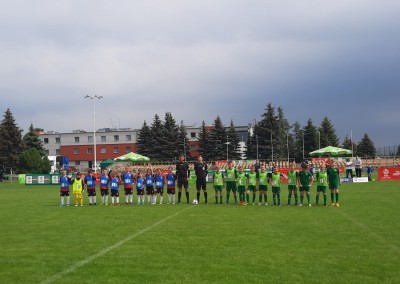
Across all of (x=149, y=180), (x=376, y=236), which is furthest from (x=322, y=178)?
(x=376, y=236)

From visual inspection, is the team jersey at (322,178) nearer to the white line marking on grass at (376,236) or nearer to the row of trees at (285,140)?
the white line marking on grass at (376,236)

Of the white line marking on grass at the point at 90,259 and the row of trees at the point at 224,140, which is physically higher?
the row of trees at the point at 224,140

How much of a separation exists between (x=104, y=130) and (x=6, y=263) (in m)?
102

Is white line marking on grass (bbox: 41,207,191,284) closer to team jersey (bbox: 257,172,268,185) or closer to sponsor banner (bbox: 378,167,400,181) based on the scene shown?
team jersey (bbox: 257,172,268,185)

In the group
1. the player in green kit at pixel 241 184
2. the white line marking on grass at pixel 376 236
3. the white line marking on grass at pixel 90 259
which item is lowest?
the white line marking on grass at pixel 376 236

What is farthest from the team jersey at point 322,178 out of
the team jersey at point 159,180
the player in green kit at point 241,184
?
the team jersey at point 159,180

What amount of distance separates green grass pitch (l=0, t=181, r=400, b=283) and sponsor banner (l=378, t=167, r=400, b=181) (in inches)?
1280

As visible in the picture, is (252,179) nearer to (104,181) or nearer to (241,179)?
(241,179)

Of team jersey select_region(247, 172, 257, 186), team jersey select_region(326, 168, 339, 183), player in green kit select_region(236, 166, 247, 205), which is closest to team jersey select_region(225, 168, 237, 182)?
player in green kit select_region(236, 166, 247, 205)

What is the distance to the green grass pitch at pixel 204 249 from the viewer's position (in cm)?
→ 812

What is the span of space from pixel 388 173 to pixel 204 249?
139 feet

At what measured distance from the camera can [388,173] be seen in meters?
48.4

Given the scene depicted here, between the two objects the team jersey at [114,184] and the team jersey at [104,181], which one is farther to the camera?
the team jersey at [104,181]

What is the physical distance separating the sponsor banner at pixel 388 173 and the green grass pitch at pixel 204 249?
3252 cm
